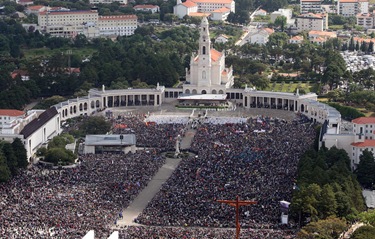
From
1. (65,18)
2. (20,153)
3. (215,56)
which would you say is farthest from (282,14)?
(20,153)

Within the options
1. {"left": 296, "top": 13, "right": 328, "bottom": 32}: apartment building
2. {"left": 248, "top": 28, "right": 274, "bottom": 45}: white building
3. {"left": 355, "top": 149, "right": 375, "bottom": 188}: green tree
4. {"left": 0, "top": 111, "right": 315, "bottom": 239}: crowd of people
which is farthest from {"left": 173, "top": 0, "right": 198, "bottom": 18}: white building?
{"left": 355, "top": 149, "right": 375, "bottom": 188}: green tree

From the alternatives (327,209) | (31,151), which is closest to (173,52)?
(31,151)

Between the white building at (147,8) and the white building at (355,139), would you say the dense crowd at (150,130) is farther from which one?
the white building at (147,8)

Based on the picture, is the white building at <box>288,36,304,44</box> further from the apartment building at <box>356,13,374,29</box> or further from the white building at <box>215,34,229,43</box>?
the apartment building at <box>356,13,374,29</box>

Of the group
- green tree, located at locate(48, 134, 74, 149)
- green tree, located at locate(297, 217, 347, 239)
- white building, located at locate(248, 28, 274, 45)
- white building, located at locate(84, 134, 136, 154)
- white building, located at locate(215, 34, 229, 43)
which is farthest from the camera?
white building, located at locate(248, 28, 274, 45)

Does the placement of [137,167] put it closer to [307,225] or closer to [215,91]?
[307,225]
